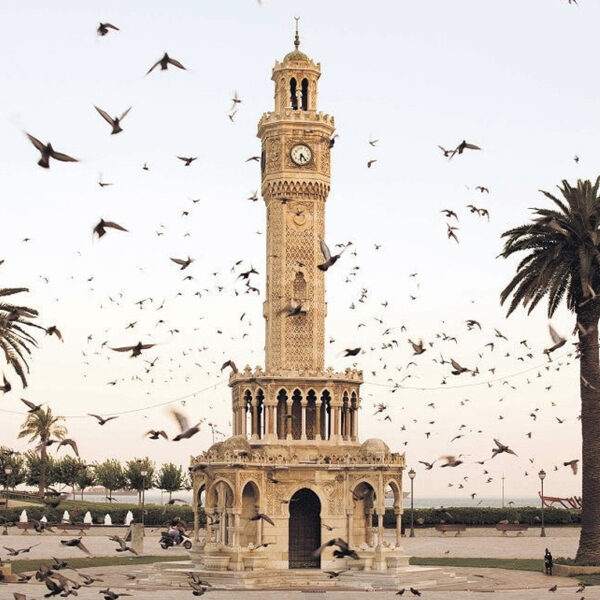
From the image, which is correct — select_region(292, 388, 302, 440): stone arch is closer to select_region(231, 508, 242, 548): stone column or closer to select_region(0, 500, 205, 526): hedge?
select_region(231, 508, 242, 548): stone column

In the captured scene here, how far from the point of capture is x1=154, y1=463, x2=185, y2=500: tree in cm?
14225

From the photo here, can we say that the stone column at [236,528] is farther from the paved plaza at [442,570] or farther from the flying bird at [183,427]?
the flying bird at [183,427]

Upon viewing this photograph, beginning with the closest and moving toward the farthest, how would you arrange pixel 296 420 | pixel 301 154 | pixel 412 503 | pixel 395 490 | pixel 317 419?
pixel 395 490 < pixel 317 419 < pixel 296 420 < pixel 301 154 < pixel 412 503

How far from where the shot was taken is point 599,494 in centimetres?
6034

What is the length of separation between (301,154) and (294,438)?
14.9 metres

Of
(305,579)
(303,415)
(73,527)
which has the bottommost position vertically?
(305,579)

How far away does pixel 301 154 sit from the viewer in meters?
68.3

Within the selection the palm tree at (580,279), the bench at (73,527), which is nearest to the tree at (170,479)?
the bench at (73,527)

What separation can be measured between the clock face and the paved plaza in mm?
22020

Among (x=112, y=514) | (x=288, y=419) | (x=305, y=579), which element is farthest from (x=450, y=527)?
(x=305, y=579)

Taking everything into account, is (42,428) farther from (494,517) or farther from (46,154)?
(46,154)

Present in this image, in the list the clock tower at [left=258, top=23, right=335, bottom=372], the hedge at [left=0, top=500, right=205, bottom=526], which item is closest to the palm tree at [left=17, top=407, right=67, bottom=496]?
the hedge at [left=0, top=500, right=205, bottom=526]

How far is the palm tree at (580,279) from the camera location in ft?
196

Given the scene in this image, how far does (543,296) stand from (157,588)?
22.3m
